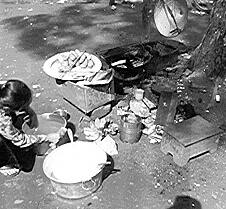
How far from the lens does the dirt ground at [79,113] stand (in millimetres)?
4164

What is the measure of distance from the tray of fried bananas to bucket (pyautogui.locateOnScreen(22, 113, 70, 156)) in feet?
A: 1.80

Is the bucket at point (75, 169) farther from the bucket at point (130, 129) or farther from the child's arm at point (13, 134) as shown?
the bucket at point (130, 129)

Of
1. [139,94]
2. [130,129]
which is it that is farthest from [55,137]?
[139,94]

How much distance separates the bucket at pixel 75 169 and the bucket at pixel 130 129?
0.69 metres

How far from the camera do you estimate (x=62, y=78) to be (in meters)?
5.03

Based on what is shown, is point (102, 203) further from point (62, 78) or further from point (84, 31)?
point (84, 31)

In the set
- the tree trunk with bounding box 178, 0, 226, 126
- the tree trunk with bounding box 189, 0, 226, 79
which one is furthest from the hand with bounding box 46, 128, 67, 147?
the tree trunk with bounding box 189, 0, 226, 79

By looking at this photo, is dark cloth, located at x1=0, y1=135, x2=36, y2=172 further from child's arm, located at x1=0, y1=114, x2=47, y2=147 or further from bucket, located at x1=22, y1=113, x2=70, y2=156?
child's arm, located at x1=0, y1=114, x2=47, y2=147

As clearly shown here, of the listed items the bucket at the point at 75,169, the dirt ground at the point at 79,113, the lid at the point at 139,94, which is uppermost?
the lid at the point at 139,94

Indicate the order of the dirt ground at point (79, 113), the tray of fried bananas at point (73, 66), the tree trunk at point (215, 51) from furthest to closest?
1. the tree trunk at point (215, 51)
2. the tray of fried bananas at point (73, 66)
3. the dirt ground at point (79, 113)

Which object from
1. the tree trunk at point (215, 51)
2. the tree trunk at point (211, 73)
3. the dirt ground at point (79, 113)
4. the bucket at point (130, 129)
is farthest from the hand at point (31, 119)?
the tree trunk at point (215, 51)

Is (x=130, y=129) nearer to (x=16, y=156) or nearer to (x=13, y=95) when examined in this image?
(x=16, y=156)

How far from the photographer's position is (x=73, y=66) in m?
5.22

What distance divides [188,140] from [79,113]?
5.71 feet
